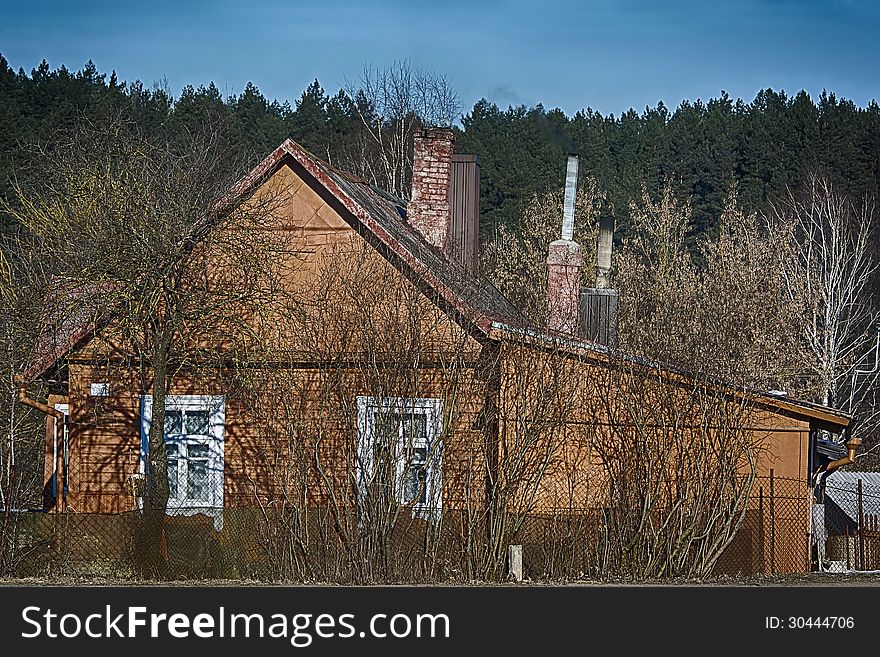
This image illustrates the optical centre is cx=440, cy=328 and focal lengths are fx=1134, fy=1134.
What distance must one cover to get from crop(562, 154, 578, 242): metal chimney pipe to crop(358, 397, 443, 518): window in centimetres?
578

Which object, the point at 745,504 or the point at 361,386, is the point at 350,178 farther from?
the point at 745,504

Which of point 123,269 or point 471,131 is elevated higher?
point 471,131

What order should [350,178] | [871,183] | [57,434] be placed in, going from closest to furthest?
1. [57,434]
2. [350,178]
3. [871,183]

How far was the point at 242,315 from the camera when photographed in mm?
15234

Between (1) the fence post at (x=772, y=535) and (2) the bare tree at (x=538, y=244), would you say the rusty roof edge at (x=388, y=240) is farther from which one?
(2) the bare tree at (x=538, y=244)

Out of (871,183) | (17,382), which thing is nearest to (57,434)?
(17,382)

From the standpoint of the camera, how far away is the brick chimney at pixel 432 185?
18.4 metres

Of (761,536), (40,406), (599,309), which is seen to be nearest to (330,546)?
(40,406)

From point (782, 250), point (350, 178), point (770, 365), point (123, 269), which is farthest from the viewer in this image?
point (782, 250)

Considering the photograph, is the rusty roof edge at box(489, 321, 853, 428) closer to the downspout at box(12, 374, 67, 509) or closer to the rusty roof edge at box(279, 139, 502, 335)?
the rusty roof edge at box(279, 139, 502, 335)

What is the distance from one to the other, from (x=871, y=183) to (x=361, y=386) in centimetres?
4257

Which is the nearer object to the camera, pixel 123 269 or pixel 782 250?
pixel 123 269

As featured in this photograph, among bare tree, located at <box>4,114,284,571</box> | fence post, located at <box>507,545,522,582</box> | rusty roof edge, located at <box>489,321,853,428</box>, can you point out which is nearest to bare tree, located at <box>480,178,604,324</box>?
bare tree, located at <box>4,114,284,571</box>

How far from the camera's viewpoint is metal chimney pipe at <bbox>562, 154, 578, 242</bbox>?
60.5ft
